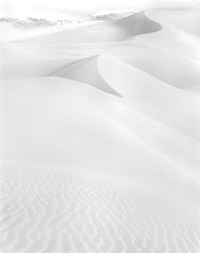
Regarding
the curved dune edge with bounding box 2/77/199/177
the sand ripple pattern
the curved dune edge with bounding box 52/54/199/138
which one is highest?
the sand ripple pattern

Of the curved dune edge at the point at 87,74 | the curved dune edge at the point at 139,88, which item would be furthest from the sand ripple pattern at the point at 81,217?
the curved dune edge at the point at 87,74

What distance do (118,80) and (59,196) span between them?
838 cm

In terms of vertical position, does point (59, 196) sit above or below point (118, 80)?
above

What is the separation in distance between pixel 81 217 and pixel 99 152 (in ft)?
10.0

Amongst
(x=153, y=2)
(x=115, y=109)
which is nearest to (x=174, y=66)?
(x=115, y=109)

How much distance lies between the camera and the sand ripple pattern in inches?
199

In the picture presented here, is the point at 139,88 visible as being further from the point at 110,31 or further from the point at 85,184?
the point at 110,31

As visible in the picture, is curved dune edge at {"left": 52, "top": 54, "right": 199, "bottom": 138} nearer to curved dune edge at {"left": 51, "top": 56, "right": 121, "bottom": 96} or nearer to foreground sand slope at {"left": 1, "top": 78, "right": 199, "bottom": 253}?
curved dune edge at {"left": 51, "top": 56, "right": 121, "bottom": 96}

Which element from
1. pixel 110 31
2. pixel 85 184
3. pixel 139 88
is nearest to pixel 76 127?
pixel 85 184

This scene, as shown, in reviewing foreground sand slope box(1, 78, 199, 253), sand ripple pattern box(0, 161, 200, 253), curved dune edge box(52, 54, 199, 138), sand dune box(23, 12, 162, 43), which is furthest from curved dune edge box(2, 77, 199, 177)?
sand dune box(23, 12, 162, 43)

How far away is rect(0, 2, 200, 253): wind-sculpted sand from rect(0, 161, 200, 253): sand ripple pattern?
0.01 meters

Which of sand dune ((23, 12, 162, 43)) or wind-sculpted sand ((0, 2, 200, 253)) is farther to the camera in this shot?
sand dune ((23, 12, 162, 43))

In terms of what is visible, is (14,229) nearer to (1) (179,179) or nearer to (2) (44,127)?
(1) (179,179)

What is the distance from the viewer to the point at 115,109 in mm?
11297
